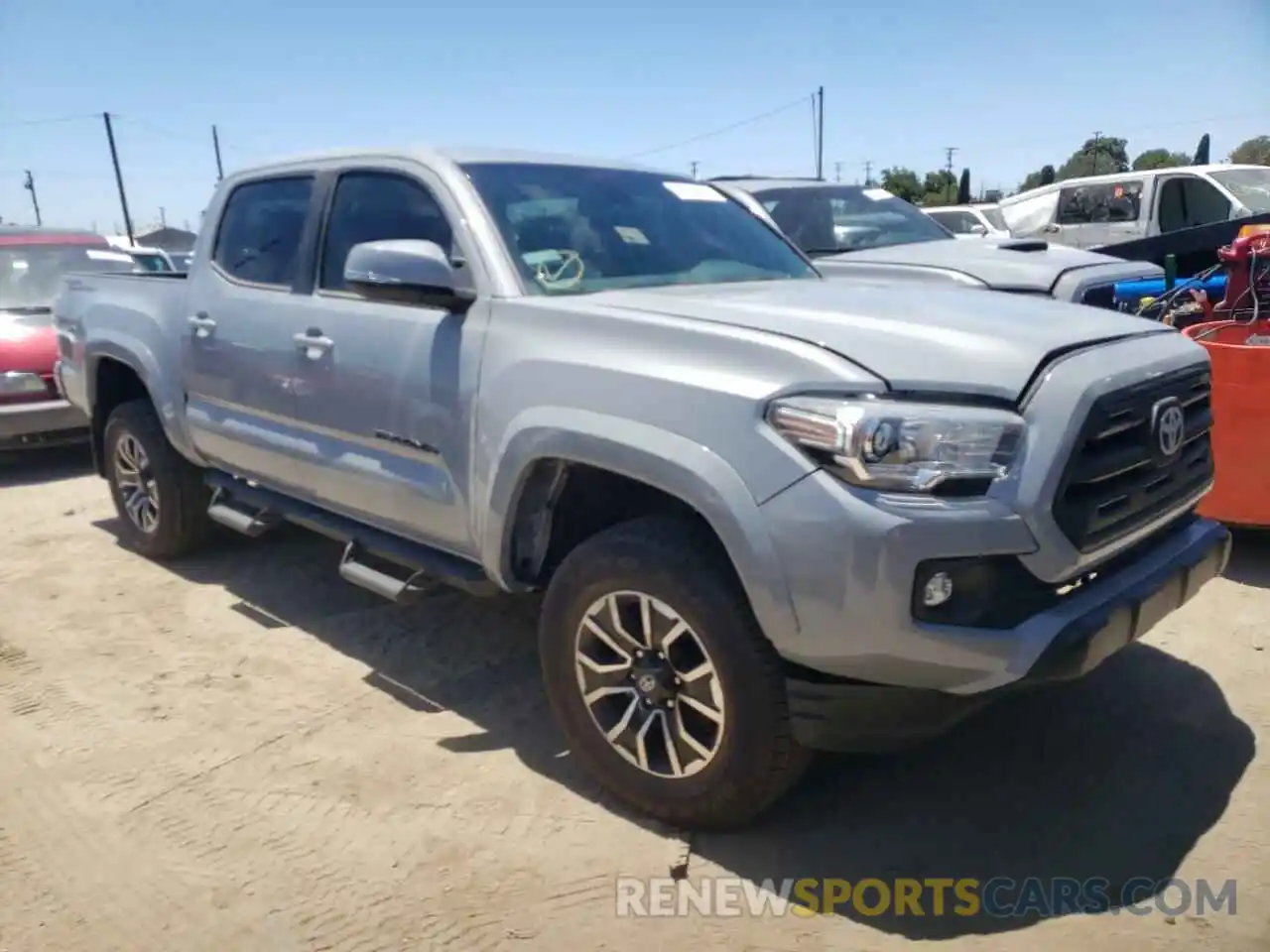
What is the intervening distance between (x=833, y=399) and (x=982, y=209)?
12894 mm

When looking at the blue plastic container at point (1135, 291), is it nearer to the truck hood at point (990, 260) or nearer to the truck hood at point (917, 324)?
the truck hood at point (990, 260)

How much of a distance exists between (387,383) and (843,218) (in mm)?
5163

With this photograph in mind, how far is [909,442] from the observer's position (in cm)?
237

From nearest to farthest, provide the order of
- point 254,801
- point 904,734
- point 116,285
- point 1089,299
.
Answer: point 904,734
point 254,801
point 116,285
point 1089,299

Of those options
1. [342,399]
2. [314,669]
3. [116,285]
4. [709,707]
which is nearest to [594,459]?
[709,707]

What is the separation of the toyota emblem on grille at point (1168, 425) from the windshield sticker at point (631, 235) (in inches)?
69.3

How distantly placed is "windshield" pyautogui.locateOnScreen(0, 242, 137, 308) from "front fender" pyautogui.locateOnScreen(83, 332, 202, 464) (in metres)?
3.76

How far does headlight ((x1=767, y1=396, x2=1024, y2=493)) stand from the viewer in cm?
236

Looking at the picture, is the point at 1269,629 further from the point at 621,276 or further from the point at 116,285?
the point at 116,285

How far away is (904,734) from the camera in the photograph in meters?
2.51

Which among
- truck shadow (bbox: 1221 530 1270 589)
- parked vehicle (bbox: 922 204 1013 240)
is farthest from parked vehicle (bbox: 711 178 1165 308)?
parked vehicle (bbox: 922 204 1013 240)

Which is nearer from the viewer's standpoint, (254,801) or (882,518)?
(882,518)

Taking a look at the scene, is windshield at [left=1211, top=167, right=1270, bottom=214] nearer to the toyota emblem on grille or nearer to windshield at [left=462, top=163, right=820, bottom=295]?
windshield at [left=462, top=163, right=820, bottom=295]

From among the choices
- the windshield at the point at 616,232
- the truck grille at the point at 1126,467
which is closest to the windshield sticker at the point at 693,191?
the windshield at the point at 616,232
